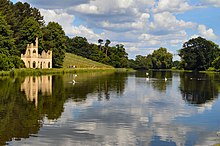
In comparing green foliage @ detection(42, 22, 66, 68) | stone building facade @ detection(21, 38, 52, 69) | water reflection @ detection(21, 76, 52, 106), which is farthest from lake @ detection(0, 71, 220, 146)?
green foliage @ detection(42, 22, 66, 68)

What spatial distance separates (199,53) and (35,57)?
93.9 meters

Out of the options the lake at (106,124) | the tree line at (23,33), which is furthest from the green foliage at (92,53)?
the lake at (106,124)

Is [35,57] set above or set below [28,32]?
below

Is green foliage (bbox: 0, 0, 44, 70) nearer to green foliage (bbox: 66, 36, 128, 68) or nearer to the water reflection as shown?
the water reflection

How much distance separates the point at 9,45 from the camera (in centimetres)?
8838

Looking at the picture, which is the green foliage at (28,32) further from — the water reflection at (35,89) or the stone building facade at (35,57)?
the water reflection at (35,89)

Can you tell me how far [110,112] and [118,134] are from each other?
7764 millimetres

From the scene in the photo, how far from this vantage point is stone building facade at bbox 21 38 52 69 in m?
103

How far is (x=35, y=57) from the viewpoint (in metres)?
106

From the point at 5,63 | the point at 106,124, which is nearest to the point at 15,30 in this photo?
the point at 5,63

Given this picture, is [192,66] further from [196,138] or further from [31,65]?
[196,138]

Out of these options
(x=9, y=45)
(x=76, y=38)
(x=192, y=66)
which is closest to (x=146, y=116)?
(x=9, y=45)

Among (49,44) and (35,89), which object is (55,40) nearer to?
(49,44)

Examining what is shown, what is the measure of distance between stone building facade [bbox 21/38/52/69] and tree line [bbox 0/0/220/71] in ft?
6.20
